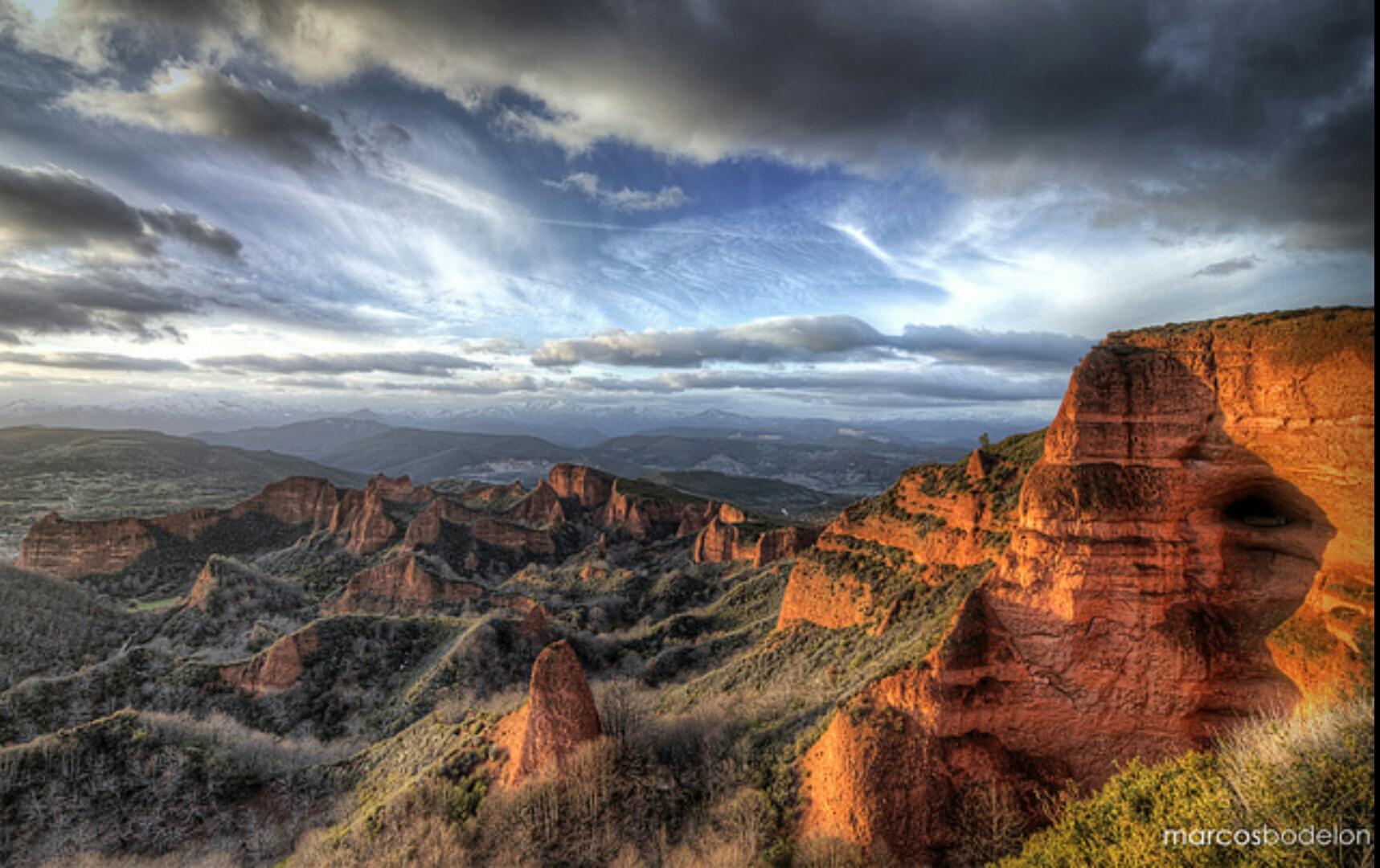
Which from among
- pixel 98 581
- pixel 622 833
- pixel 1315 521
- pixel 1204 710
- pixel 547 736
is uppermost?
pixel 1315 521

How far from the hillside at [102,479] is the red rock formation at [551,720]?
116255 mm

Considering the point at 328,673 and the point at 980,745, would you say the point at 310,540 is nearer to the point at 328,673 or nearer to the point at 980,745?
the point at 328,673

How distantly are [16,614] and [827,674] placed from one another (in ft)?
236

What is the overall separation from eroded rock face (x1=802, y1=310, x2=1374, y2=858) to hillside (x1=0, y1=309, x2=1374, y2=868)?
0.07 metres

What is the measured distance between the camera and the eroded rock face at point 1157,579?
12.0 m

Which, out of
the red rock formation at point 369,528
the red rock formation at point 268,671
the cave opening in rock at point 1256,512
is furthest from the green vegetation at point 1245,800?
the red rock formation at point 369,528

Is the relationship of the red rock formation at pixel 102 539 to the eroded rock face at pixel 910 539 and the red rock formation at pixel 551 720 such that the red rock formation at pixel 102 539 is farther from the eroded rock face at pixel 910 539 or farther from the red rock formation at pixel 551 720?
the eroded rock face at pixel 910 539

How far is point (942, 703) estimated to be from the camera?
16094mm

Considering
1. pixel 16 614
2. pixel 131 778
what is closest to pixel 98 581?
pixel 16 614

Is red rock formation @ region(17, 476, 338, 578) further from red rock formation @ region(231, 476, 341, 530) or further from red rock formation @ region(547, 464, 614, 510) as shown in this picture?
red rock formation @ region(547, 464, 614, 510)

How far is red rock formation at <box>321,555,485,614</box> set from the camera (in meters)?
61.0

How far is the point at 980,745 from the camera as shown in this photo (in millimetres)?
16141

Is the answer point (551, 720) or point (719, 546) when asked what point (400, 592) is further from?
point (551, 720)

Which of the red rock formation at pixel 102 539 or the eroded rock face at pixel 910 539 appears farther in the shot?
the red rock formation at pixel 102 539
